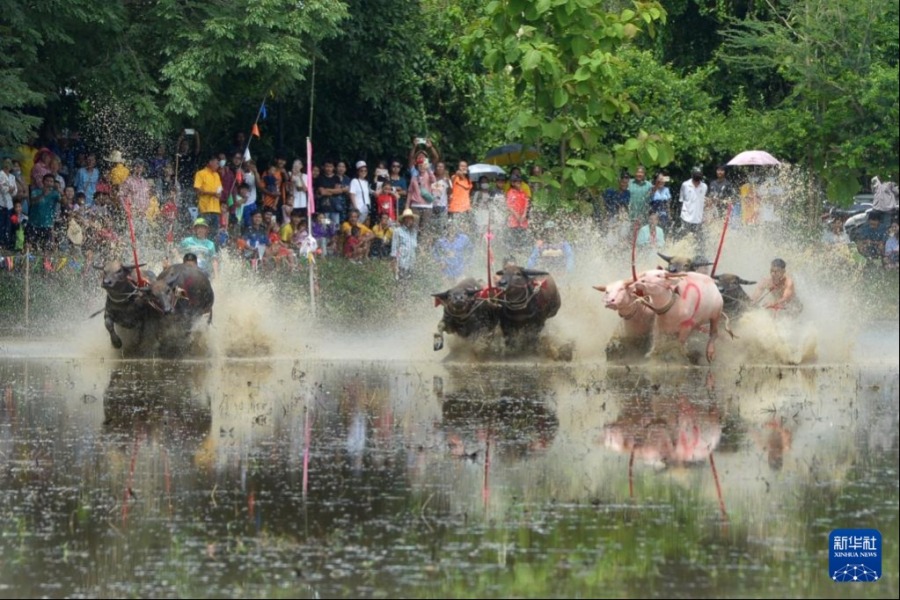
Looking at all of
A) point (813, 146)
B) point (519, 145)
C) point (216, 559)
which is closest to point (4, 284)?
point (519, 145)

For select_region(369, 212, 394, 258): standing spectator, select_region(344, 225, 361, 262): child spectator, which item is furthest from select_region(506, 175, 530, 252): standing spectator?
select_region(344, 225, 361, 262): child spectator

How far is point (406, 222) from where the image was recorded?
27.2m

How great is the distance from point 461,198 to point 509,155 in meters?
1.23

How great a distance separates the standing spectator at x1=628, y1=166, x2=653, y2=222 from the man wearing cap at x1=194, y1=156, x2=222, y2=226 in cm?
602

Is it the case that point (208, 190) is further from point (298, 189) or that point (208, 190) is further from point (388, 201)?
point (388, 201)

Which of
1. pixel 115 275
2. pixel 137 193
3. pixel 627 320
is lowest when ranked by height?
pixel 627 320

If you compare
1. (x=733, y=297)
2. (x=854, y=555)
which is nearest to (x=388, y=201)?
(x=733, y=297)

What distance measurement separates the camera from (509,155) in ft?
93.6

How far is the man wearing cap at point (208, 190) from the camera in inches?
1021

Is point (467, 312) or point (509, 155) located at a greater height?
point (509, 155)

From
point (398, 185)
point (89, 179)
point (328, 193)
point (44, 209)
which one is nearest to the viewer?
point (44, 209)

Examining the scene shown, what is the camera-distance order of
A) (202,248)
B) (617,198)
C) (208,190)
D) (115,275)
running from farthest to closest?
1. (617,198)
2. (208,190)
3. (202,248)
4. (115,275)

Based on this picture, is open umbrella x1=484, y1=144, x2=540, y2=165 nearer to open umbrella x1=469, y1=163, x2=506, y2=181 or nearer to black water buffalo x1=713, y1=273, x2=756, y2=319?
open umbrella x1=469, y1=163, x2=506, y2=181

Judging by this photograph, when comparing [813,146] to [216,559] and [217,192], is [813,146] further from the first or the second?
[216,559]
